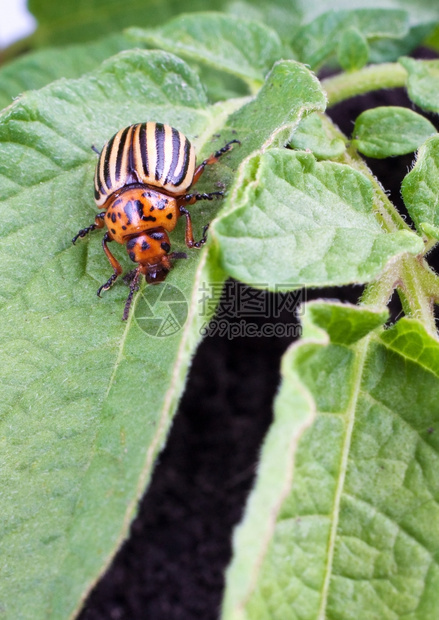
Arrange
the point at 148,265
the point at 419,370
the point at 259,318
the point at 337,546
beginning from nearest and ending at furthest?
the point at 337,546 < the point at 419,370 < the point at 148,265 < the point at 259,318

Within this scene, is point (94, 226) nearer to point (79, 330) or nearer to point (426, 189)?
point (79, 330)

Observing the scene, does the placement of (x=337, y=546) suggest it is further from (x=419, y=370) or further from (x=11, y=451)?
(x=11, y=451)

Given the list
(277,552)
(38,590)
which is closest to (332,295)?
(277,552)

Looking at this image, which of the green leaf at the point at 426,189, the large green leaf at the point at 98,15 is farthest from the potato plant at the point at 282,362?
the large green leaf at the point at 98,15

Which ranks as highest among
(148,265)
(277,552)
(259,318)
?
(148,265)

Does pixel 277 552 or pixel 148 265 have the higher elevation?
pixel 148 265

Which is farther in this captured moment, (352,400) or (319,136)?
(319,136)

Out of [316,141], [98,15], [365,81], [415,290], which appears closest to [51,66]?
[98,15]
